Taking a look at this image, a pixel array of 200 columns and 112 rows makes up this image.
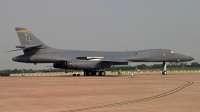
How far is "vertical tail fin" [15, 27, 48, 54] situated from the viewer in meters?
42.4

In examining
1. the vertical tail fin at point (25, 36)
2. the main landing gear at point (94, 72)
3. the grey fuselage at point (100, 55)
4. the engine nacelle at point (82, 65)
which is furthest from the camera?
the main landing gear at point (94, 72)

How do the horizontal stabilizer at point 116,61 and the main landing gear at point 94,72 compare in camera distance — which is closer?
the horizontal stabilizer at point 116,61

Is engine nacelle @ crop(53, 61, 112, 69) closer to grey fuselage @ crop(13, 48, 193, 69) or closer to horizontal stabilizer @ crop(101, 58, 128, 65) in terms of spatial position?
grey fuselage @ crop(13, 48, 193, 69)

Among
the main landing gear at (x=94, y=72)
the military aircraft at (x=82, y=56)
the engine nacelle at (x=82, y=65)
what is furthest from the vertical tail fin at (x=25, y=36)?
the main landing gear at (x=94, y=72)

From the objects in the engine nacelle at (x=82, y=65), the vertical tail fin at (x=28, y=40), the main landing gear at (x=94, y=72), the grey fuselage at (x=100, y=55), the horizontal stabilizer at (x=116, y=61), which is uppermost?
the vertical tail fin at (x=28, y=40)

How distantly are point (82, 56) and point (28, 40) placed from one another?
7789mm

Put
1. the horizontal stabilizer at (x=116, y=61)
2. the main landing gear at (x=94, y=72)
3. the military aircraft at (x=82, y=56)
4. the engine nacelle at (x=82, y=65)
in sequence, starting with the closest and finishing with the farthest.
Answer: the military aircraft at (x=82, y=56), the engine nacelle at (x=82, y=65), the horizontal stabilizer at (x=116, y=61), the main landing gear at (x=94, y=72)

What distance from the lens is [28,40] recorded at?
42.7 metres

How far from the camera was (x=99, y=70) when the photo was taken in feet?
157

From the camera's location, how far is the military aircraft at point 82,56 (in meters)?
42.7

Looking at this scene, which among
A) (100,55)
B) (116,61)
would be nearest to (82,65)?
(100,55)

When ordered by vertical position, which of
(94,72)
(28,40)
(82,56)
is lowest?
(94,72)

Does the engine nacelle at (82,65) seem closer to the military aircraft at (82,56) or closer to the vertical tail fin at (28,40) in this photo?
the military aircraft at (82,56)

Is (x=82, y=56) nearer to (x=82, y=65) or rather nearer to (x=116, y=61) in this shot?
(x=82, y=65)
